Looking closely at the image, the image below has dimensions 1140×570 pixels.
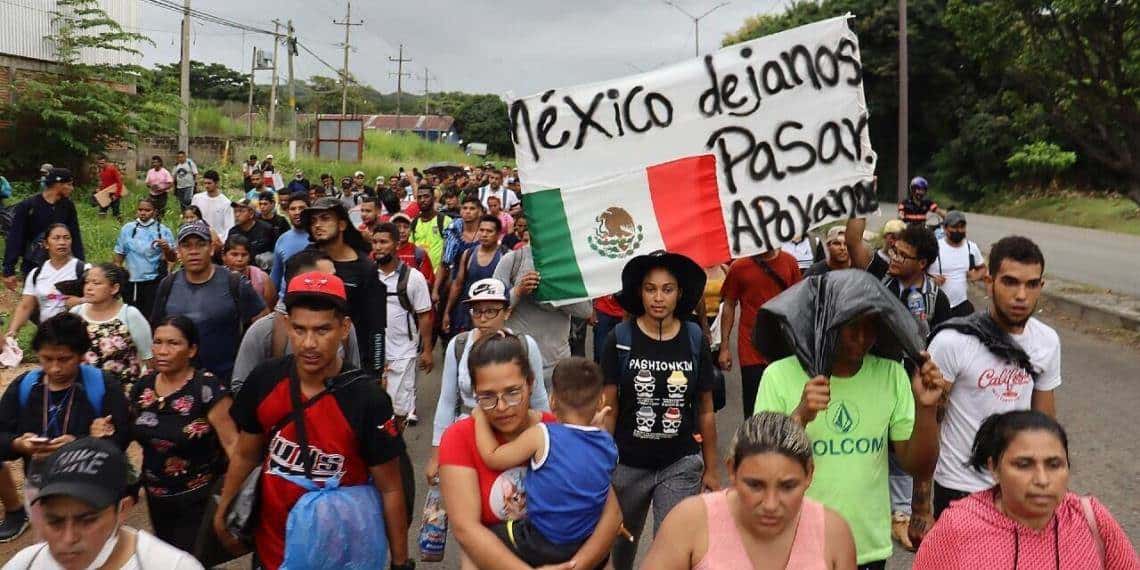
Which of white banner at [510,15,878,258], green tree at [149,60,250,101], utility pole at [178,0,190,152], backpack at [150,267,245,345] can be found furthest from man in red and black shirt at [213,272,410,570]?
green tree at [149,60,250,101]

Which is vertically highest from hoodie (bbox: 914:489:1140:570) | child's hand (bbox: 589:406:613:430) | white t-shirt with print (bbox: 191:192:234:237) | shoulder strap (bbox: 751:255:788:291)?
white t-shirt with print (bbox: 191:192:234:237)

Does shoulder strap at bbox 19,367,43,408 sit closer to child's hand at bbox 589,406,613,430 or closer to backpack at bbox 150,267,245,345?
backpack at bbox 150,267,245,345

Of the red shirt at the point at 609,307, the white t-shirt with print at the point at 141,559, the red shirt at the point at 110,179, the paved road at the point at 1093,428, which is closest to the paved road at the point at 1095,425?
the paved road at the point at 1093,428

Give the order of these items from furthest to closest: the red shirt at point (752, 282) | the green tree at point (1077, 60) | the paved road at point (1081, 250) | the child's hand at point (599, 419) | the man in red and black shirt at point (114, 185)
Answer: the man in red and black shirt at point (114, 185) → the paved road at point (1081, 250) → the green tree at point (1077, 60) → the red shirt at point (752, 282) → the child's hand at point (599, 419)

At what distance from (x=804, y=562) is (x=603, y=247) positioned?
3539 mm

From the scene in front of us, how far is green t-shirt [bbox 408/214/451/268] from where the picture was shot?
1074 centimetres

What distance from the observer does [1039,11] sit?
13219mm

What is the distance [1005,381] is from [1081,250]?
20.4m

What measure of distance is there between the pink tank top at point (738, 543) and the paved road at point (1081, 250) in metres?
14.2

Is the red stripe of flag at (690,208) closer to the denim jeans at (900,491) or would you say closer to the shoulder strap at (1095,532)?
the denim jeans at (900,491)

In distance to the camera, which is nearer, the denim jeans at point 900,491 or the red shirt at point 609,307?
the denim jeans at point 900,491

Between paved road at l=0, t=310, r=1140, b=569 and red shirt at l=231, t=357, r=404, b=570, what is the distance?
2.04 meters

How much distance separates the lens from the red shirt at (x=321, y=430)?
323 centimetres

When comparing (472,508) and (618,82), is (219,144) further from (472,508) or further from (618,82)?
(472,508)
